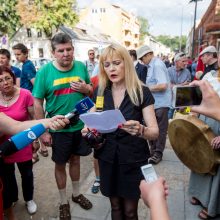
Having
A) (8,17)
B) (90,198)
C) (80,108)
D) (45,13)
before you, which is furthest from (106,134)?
(8,17)

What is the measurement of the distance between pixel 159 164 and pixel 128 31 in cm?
6982

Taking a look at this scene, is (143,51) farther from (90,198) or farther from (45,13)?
(45,13)

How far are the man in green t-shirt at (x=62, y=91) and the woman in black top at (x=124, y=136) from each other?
0.62 meters

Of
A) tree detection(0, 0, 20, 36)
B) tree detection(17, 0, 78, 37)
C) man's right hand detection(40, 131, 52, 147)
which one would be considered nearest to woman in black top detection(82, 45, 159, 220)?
man's right hand detection(40, 131, 52, 147)

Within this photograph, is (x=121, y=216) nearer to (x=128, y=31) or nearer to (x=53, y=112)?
(x=53, y=112)

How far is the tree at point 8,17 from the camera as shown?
32.6 metres

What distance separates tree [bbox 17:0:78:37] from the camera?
30.2 meters

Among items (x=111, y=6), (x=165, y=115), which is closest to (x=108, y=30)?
(x=111, y=6)

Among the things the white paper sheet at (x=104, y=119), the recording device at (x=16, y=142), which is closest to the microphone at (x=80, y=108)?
the white paper sheet at (x=104, y=119)

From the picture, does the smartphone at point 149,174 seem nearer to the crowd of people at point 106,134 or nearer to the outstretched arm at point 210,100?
the crowd of people at point 106,134

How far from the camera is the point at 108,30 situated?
210 feet

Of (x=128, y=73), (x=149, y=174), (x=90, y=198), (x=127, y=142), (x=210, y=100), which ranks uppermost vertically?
(x=128, y=73)

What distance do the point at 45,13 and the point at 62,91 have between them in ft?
99.0

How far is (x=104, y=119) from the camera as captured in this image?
211 centimetres
